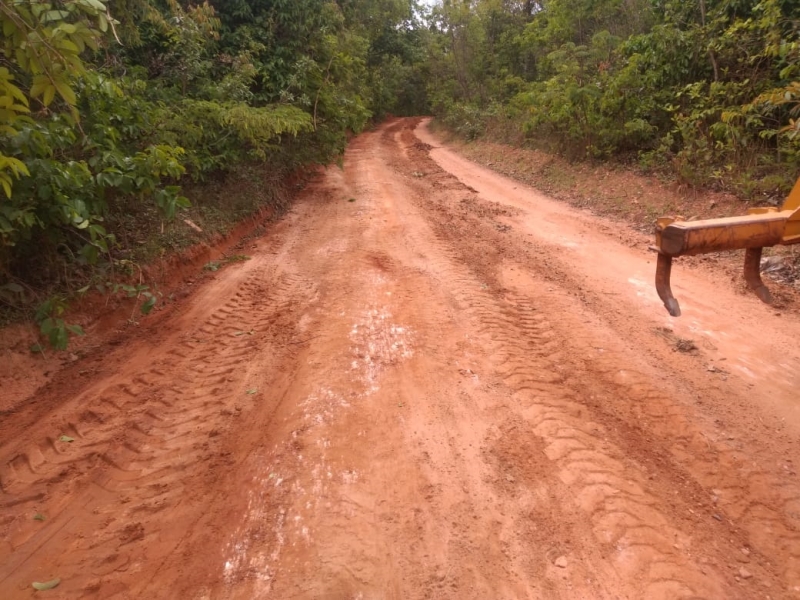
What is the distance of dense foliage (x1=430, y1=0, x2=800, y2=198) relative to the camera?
23.6 ft

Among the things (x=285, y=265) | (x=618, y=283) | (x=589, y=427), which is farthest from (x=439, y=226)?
(x=589, y=427)

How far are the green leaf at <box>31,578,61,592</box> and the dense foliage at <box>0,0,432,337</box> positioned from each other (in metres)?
2.01

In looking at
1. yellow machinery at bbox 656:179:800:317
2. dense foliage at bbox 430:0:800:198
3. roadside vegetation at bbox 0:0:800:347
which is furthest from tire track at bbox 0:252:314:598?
dense foliage at bbox 430:0:800:198

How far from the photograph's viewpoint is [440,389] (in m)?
3.78

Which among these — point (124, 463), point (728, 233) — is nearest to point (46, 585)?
point (124, 463)

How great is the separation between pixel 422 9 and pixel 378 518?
99.0 ft

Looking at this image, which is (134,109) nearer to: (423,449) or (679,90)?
(423,449)

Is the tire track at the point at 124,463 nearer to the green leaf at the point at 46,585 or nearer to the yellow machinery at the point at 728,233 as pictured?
the green leaf at the point at 46,585

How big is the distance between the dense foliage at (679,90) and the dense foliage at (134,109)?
525 cm

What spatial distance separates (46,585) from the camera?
2420mm

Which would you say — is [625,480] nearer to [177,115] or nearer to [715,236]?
[715,236]

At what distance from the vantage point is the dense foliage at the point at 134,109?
2217 millimetres

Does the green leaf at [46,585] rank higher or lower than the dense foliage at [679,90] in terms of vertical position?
lower

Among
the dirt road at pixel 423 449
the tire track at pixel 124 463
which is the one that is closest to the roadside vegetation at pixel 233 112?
the tire track at pixel 124 463
